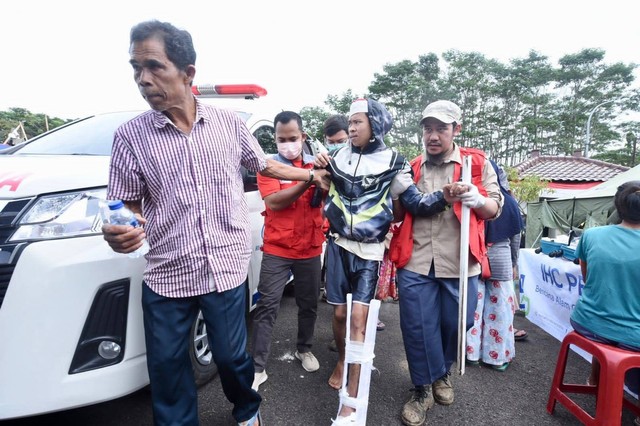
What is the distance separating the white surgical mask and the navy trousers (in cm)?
118

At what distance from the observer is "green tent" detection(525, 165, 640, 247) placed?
25.2 feet

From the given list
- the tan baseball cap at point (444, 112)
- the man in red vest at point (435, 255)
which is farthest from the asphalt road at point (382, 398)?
the tan baseball cap at point (444, 112)

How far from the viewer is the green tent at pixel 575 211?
7.67 m

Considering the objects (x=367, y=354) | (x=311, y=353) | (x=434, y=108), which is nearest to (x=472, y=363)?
(x=311, y=353)

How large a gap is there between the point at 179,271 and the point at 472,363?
2635 mm

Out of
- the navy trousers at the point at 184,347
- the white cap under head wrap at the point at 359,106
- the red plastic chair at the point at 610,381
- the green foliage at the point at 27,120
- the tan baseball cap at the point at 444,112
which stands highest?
the green foliage at the point at 27,120

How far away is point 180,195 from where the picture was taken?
5.26ft

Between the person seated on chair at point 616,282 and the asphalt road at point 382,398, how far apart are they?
25.9 inches

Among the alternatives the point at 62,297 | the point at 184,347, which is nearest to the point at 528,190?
the point at 184,347

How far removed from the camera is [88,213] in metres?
1.69

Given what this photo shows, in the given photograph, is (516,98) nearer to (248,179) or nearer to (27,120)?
(248,179)

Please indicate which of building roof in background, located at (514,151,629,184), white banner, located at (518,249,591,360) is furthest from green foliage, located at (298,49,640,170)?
white banner, located at (518,249,591,360)

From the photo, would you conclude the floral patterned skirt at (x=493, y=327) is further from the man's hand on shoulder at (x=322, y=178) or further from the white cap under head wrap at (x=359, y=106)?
the white cap under head wrap at (x=359, y=106)

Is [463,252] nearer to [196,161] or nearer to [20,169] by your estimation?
[196,161]
